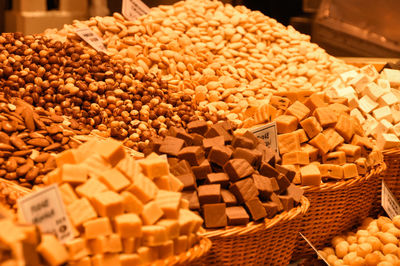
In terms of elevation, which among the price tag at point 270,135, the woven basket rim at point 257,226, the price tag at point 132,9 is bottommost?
the woven basket rim at point 257,226

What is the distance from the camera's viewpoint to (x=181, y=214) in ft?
4.40

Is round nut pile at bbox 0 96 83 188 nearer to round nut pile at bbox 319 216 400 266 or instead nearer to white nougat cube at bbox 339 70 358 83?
round nut pile at bbox 319 216 400 266

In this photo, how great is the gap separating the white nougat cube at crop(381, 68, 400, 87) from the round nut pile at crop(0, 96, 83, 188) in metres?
1.94

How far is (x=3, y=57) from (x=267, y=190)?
1.40 meters

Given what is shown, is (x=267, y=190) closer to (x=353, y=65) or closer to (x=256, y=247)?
(x=256, y=247)

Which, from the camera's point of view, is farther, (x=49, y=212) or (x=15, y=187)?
(x=15, y=187)

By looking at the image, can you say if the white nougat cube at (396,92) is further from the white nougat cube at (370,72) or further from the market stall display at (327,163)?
the market stall display at (327,163)

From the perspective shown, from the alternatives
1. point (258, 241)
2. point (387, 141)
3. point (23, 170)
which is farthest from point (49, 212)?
point (387, 141)

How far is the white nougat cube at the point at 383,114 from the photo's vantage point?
8.43 ft

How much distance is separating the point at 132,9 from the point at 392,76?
1.68m

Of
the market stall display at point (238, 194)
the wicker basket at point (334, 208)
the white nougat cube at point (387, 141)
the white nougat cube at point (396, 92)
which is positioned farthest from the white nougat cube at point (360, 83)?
the market stall display at point (238, 194)

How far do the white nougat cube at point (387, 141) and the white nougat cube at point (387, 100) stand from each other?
32 centimetres

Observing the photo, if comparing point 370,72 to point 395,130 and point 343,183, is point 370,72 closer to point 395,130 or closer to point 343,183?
point 395,130

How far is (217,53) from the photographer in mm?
3105
